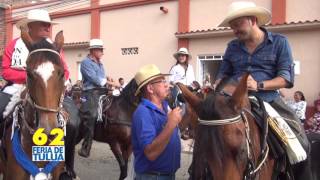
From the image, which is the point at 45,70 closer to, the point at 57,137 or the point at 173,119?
the point at 57,137

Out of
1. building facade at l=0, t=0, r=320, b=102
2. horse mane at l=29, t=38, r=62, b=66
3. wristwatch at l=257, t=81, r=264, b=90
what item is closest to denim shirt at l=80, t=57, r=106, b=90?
horse mane at l=29, t=38, r=62, b=66

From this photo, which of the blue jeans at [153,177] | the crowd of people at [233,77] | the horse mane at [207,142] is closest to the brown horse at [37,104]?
the crowd of people at [233,77]

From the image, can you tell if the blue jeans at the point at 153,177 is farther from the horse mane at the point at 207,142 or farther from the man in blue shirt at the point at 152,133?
the horse mane at the point at 207,142

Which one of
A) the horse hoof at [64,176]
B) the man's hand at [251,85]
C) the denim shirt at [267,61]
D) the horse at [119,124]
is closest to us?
the man's hand at [251,85]

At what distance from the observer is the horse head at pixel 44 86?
14.0ft

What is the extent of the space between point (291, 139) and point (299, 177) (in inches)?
20.9

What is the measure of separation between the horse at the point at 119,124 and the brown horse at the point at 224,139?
5.41 meters

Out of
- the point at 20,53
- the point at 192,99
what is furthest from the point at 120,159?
the point at 192,99

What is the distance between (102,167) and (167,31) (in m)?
8.24

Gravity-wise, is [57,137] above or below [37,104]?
below

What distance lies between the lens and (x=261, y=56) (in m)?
4.27

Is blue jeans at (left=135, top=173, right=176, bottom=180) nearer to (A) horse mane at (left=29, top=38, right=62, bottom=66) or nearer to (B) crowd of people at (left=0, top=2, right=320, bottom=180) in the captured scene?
(B) crowd of people at (left=0, top=2, right=320, bottom=180)

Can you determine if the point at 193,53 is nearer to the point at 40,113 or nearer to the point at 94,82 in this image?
the point at 94,82

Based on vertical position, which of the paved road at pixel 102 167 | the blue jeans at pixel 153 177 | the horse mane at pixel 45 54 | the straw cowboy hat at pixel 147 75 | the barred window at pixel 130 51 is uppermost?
the barred window at pixel 130 51
